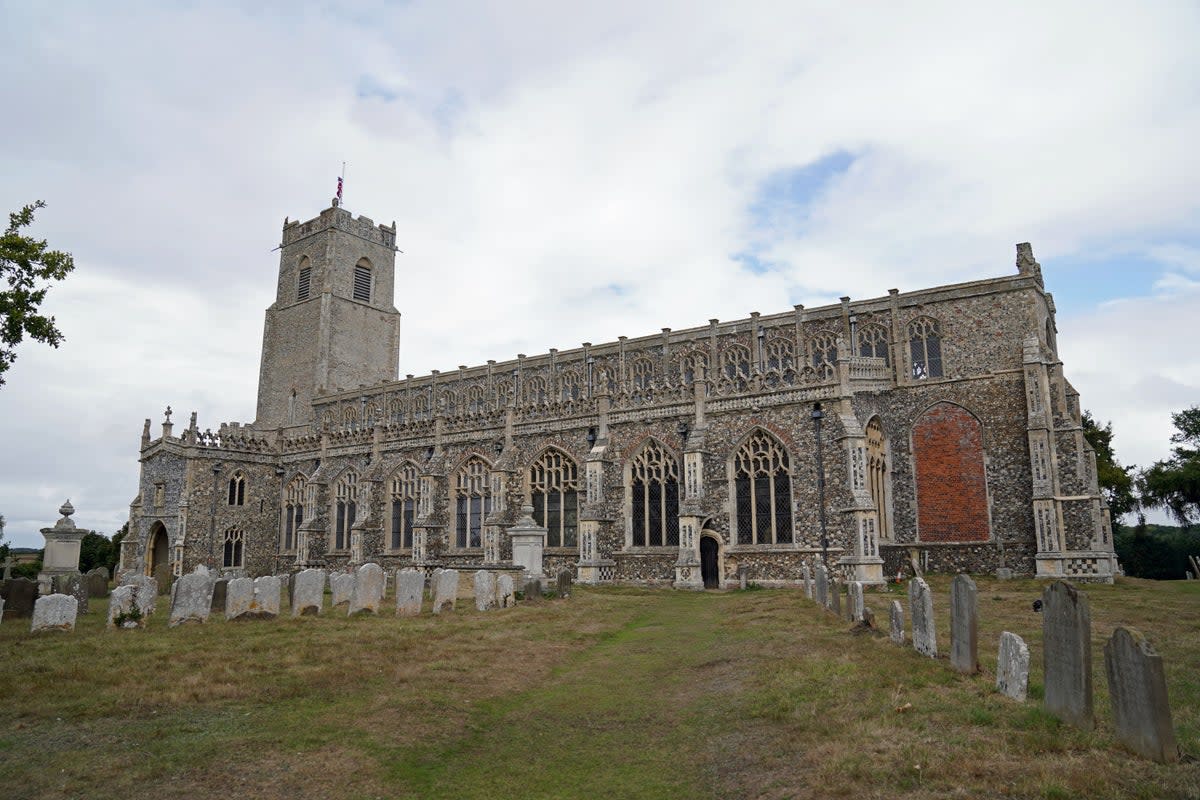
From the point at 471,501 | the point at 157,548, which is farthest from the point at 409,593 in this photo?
the point at 157,548

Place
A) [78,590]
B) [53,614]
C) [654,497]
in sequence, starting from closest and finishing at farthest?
[53,614], [78,590], [654,497]

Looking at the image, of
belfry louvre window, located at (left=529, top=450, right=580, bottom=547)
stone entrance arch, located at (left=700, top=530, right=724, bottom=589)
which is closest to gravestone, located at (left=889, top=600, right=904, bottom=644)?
stone entrance arch, located at (left=700, top=530, right=724, bottom=589)

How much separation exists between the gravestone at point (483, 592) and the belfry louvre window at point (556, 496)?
1012cm

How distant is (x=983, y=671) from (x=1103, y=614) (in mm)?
8342

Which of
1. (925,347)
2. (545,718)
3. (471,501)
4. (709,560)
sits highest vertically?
(925,347)

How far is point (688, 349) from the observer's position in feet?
114

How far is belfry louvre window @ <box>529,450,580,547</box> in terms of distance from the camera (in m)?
28.8

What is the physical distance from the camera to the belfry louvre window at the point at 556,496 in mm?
28781

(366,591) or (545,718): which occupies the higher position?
(366,591)

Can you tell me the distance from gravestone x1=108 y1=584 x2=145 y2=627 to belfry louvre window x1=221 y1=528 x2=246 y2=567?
954 inches

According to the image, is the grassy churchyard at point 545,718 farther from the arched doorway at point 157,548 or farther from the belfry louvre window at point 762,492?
the arched doorway at point 157,548

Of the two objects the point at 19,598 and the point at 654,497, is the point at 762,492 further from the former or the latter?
the point at 19,598

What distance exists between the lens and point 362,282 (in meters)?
53.6

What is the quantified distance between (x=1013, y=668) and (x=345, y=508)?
109 feet
